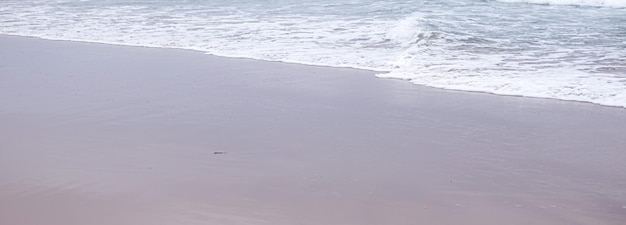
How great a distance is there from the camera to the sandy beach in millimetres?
4387

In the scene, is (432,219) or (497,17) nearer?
(432,219)

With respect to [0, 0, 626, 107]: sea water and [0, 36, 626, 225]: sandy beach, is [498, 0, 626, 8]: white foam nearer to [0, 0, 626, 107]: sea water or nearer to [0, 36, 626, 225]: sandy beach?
[0, 0, 626, 107]: sea water

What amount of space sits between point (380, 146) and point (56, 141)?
2.42 meters

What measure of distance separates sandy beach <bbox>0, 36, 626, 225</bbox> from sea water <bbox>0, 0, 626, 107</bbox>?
3.08 feet

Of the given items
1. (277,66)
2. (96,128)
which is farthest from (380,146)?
(277,66)

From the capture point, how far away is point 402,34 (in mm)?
12094

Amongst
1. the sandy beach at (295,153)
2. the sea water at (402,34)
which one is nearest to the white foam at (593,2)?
the sea water at (402,34)

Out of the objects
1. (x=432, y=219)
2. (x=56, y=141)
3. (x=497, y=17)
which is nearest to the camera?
(x=432, y=219)

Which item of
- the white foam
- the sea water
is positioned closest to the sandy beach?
the sea water

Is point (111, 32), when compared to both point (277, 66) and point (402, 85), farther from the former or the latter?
point (402, 85)

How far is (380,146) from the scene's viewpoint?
19.0 ft

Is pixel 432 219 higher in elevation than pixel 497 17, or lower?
higher

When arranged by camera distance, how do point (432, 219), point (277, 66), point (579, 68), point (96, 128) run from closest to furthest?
1. point (432, 219)
2. point (96, 128)
3. point (579, 68)
4. point (277, 66)

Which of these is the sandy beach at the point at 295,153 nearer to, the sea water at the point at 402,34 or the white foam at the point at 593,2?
Answer: the sea water at the point at 402,34
